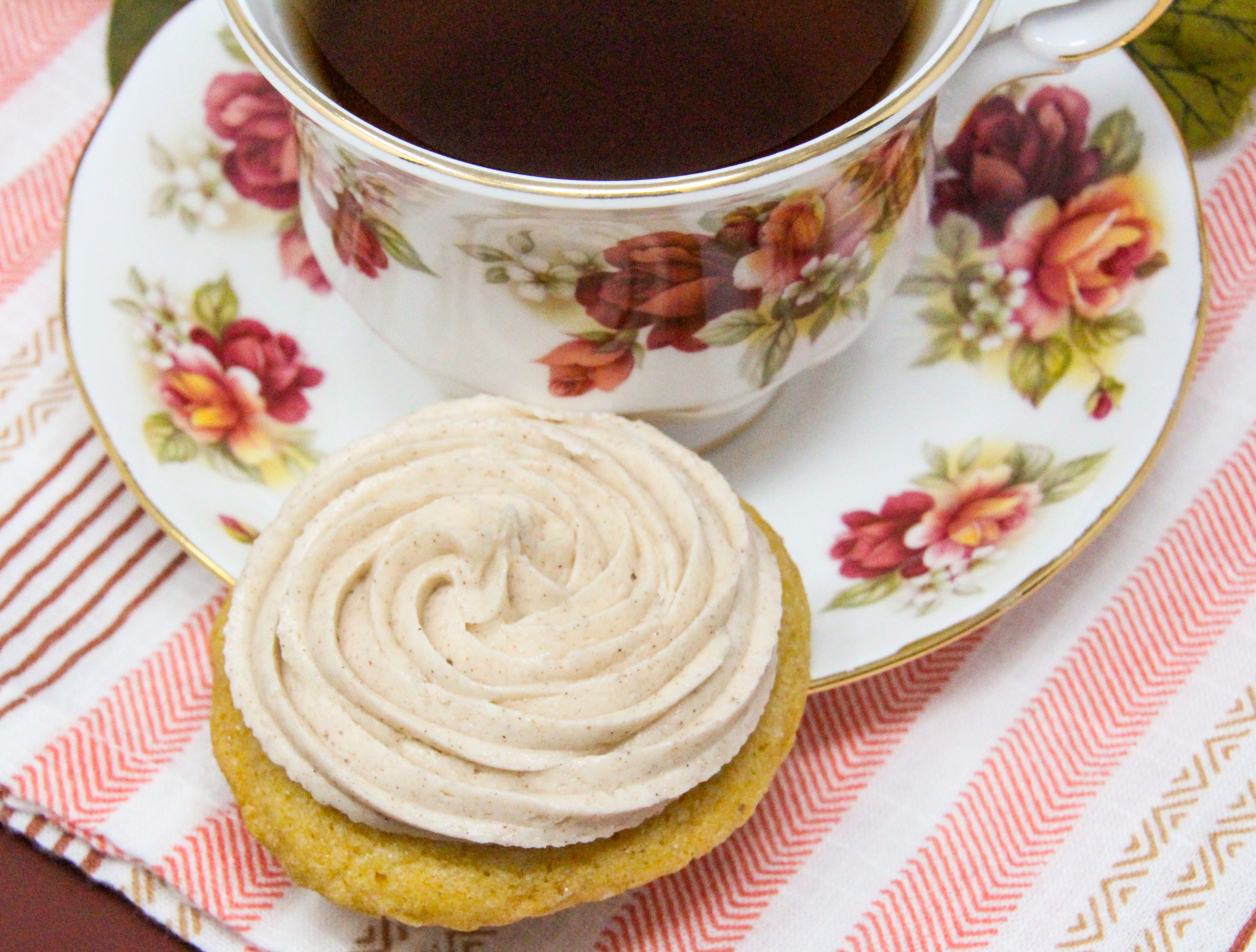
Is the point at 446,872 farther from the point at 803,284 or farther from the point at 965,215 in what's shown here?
the point at 965,215

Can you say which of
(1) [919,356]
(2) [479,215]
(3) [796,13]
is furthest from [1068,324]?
(2) [479,215]

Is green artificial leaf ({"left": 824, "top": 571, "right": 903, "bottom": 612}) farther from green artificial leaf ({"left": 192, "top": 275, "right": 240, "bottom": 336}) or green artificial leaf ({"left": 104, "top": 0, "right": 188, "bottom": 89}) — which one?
green artificial leaf ({"left": 104, "top": 0, "right": 188, "bottom": 89})

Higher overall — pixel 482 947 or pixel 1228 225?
pixel 1228 225

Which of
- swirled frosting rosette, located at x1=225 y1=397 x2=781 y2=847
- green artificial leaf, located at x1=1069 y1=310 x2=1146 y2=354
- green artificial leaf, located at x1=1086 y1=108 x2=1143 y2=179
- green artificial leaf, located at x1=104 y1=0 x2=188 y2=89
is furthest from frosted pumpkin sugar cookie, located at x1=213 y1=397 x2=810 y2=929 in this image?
green artificial leaf, located at x1=104 y1=0 x2=188 y2=89

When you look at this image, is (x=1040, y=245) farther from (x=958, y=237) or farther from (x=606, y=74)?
(x=606, y=74)

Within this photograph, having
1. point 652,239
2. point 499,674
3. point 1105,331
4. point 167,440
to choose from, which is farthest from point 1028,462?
point 167,440

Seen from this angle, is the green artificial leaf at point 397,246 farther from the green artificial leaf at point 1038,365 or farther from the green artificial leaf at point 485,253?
the green artificial leaf at point 1038,365

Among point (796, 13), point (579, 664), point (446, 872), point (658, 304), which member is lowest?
point (446, 872)
